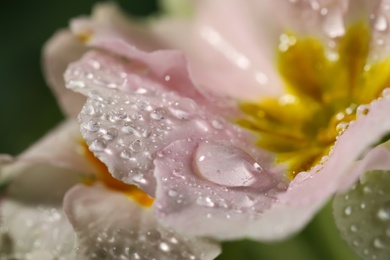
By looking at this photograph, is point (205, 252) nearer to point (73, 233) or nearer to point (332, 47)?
point (73, 233)

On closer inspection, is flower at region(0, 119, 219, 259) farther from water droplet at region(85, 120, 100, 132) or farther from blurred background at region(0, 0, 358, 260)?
blurred background at region(0, 0, 358, 260)

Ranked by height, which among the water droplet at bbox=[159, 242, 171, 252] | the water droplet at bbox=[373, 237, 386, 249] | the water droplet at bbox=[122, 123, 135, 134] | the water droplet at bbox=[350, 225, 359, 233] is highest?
the water droplet at bbox=[373, 237, 386, 249]

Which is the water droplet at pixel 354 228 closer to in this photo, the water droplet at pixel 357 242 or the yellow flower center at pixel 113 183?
the water droplet at pixel 357 242

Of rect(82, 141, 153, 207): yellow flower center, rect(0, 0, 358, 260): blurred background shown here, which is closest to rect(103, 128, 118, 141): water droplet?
rect(82, 141, 153, 207): yellow flower center

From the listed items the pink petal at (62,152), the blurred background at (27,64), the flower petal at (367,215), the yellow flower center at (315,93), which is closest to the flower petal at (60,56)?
the pink petal at (62,152)

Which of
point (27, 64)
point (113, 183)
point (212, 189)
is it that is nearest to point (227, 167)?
point (212, 189)

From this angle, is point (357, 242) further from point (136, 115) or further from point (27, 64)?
point (27, 64)

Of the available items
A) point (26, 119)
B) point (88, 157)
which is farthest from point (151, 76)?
point (26, 119)
